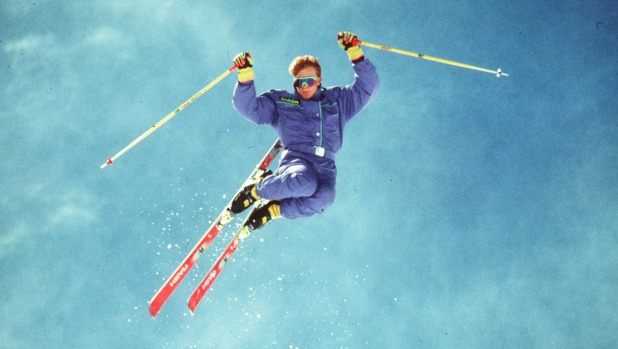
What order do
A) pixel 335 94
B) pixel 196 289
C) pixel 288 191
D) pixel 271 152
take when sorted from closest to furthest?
pixel 288 191 < pixel 335 94 < pixel 196 289 < pixel 271 152

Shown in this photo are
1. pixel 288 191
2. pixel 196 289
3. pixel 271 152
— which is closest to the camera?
pixel 288 191

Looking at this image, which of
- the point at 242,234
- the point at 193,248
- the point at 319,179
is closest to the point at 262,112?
the point at 319,179

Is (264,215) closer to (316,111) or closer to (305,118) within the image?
(305,118)

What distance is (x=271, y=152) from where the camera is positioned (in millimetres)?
9898

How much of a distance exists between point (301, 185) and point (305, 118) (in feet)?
3.02

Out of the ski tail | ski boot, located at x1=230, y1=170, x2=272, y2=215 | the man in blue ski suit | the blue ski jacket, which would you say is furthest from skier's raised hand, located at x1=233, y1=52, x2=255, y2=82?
the ski tail

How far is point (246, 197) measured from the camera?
8.41 metres

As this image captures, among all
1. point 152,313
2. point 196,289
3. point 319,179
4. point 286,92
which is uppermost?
point 286,92

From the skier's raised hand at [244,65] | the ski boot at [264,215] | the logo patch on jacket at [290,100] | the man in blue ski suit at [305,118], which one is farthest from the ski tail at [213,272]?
the skier's raised hand at [244,65]

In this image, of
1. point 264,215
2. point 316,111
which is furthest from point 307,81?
point 264,215

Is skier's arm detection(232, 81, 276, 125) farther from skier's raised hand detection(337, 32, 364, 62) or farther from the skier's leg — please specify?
skier's raised hand detection(337, 32, 364, 62)

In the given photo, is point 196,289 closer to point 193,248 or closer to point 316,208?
point 193,248

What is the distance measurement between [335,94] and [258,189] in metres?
1.46

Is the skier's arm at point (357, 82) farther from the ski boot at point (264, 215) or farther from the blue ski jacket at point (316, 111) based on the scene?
the ski boot at point (264, 215)
